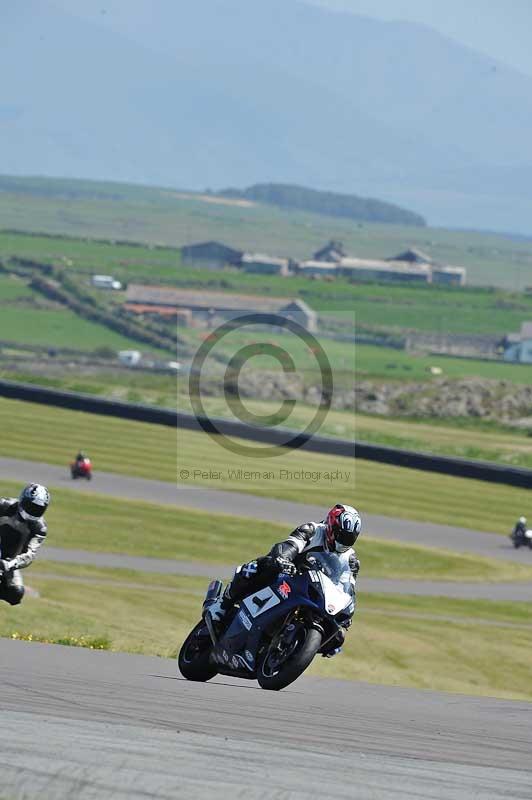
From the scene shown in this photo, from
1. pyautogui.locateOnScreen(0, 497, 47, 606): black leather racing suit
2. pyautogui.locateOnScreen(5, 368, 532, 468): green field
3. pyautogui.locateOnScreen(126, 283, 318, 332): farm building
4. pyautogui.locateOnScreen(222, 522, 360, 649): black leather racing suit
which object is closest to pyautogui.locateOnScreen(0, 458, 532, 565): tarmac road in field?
pyautogui.locateOnScreen(5, 368, 532, 468): green field

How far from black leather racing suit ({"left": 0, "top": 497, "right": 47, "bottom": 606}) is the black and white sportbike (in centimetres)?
349

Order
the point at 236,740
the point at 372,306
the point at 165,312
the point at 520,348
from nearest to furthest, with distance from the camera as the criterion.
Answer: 1. the point at 236,740
2. the point at 520,348
3. the point at 165,312
4. the point at 372,306

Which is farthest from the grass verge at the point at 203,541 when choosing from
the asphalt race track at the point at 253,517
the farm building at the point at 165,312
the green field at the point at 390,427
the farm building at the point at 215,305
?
the farm building at the point at 215,305

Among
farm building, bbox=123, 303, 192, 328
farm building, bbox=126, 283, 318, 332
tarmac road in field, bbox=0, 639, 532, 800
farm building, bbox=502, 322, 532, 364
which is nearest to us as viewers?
tarmac road in field, bbox=0, 639, 532, 800

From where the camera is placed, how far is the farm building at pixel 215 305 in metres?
151

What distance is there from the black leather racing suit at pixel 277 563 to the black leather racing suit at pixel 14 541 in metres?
3.42

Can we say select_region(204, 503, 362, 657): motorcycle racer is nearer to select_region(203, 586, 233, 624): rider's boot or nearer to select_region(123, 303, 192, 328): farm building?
select_region(203, 586, 233, 624): rider's boot

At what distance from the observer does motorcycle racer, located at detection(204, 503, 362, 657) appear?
41.7 ft

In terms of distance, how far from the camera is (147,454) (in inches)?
2136

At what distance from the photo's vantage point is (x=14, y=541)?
16.0 metres

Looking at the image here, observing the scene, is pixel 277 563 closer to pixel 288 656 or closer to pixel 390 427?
pixel 288 656

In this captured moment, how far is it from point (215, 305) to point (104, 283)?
1967 cm

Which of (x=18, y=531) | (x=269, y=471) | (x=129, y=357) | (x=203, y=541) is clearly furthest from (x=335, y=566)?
(x=129, y=357)

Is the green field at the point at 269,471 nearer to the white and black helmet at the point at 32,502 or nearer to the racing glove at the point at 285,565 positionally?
the white and black helmet at the point at 32,502
